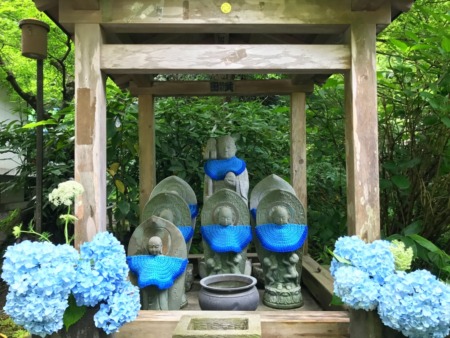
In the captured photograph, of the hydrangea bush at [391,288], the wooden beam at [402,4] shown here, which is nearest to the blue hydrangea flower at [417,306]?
the hydrangea bush at [391,288]

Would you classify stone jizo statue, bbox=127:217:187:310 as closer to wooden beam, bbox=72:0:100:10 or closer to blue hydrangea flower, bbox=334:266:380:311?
blue hydrangea flower, bbox=334:266:380:311

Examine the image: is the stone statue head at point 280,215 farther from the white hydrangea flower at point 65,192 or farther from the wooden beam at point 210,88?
the wooden beam at point 210,88

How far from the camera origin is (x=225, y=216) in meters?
2.74

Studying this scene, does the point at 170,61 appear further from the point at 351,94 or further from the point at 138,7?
the point at 351,94

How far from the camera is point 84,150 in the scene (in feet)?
7.06

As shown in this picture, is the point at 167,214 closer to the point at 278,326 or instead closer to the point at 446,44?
the point at 278,326

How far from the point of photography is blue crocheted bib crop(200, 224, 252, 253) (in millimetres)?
2762

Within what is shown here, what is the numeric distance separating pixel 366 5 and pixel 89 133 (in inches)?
66.8

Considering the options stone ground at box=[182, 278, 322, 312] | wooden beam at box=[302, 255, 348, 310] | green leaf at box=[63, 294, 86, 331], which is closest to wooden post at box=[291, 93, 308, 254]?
wooden beam at box=[302, 255, 348, 310]

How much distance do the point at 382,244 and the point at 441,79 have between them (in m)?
1.39

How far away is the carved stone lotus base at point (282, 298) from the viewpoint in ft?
8.76

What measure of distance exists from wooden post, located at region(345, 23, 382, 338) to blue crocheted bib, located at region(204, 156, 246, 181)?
1.33 metres

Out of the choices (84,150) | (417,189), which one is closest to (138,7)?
(84,150)

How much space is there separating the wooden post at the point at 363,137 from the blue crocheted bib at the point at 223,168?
1330 mm
